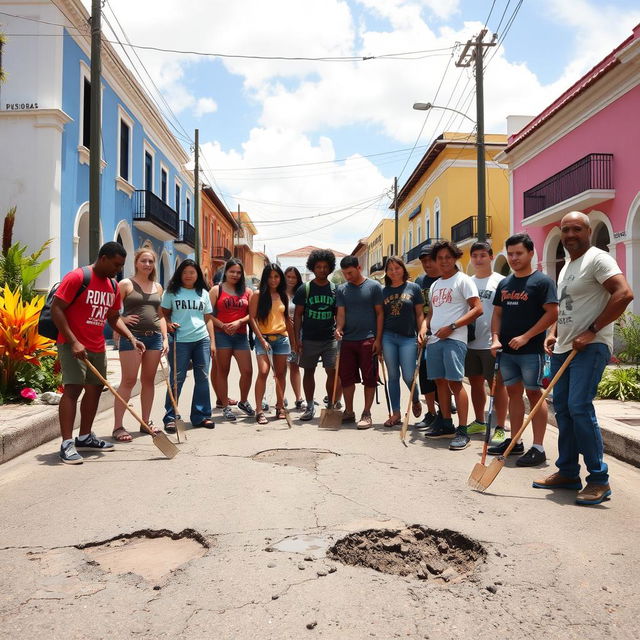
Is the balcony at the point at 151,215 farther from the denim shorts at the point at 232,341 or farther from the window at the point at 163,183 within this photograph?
the denim shorts at the point at 232,341

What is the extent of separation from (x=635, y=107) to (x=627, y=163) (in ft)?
4.15

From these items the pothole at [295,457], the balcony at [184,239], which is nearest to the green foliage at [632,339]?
the pothole at [295,457]

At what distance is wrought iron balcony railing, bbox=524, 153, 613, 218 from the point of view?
1559 centimetres

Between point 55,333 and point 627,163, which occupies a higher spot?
point 627,163

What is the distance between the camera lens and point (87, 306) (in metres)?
4.93

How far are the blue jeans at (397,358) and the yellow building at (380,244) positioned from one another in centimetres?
4370

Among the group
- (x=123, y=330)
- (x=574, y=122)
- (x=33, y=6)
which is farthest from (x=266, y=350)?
(x=574, y=122)

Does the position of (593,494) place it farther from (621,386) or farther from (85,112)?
(85,112)

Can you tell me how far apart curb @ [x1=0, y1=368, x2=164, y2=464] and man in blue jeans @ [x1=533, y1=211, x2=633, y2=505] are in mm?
4001

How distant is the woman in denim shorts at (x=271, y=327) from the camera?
22.1 ft

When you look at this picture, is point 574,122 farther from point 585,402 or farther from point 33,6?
point 585,402

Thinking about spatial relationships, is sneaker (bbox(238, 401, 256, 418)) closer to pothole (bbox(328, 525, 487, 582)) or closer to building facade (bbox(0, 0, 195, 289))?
pothole (bbox(328, 525, 487, 582))

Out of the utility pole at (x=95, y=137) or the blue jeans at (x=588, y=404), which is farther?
the utility pole at (x=95, y=137)

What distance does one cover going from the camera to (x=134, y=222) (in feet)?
67.8
